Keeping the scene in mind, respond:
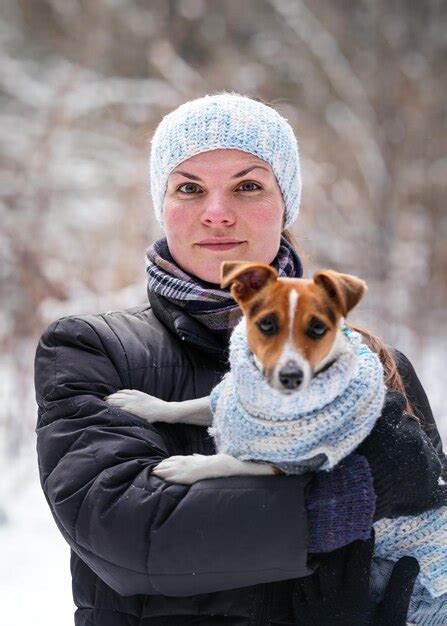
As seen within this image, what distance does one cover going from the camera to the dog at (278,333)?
6.01 feet

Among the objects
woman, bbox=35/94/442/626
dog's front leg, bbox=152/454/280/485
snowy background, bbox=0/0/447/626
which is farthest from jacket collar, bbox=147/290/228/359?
snowy background, bbox=0/0/447/626

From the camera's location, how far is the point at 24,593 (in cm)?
442

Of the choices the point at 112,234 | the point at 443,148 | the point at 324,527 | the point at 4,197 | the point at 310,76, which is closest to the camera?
the point at 324,527

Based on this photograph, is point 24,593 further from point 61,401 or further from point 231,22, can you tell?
point 231,22

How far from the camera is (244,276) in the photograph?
1976 millimetres

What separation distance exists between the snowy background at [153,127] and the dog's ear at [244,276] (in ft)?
12.7

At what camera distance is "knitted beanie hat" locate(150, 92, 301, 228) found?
223 cm

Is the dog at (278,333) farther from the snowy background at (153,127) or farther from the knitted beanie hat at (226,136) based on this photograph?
the snowy background at (153,127)

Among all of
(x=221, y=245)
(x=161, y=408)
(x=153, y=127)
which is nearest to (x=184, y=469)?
(x=161, y=408)

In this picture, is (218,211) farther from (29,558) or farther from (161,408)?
(29,558)

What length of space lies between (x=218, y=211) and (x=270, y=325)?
1.38 ft

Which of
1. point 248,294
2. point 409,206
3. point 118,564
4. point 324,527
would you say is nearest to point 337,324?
point 248,294

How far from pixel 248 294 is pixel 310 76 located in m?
10.6

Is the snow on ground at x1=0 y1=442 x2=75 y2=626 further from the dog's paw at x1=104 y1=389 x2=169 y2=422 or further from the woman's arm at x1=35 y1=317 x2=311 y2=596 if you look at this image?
the woman's arm at x1=35 y1=317 x2=311 y2=596
